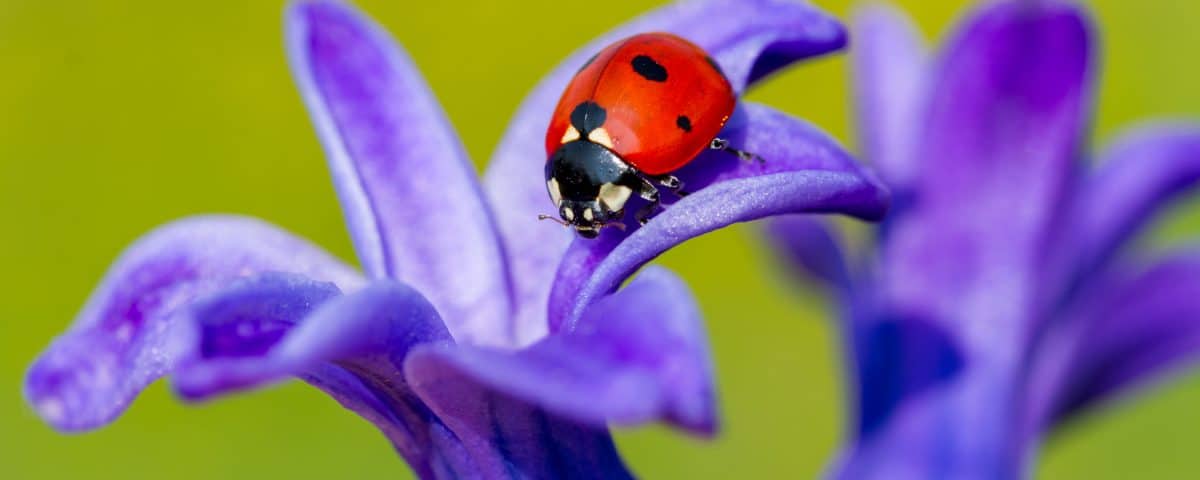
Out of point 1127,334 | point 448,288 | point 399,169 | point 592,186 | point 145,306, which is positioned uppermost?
point 1127,334

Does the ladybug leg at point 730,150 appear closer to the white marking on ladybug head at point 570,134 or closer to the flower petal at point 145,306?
the white marking on ladybug head at point 570,134

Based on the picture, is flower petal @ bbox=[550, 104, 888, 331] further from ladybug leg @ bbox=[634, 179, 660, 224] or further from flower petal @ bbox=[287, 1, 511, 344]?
flower petal @ bbox=[287, 1, 511, 344]

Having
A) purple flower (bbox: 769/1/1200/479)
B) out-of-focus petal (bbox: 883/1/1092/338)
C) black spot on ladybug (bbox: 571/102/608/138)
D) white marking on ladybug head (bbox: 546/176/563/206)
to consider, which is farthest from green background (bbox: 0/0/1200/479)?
black spot on ladybug (bbox: 571/102/608/138)

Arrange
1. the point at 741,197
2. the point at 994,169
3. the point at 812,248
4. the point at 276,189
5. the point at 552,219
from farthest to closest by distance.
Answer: the point at 276,189 < the point at 812,248 < the point at 994,169 < the point at 552,219 < the point at 741,197

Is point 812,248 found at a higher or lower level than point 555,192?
higher

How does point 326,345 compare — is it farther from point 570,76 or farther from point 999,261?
point 999,261

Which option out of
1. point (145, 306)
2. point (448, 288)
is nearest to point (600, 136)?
point (448, 288)

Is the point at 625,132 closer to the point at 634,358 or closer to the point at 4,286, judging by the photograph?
the point at 634,358

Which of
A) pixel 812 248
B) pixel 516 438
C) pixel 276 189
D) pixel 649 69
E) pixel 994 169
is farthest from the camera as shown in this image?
pixel 276 189
